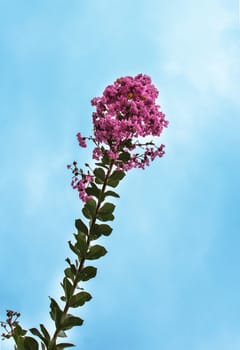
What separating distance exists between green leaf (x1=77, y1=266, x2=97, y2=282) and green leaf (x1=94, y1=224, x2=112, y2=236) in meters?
0.39

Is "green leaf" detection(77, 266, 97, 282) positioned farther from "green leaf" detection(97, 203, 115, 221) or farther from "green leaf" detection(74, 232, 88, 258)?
"green leaf" detection(97, 203, 115, 221)

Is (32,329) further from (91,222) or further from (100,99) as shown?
(100,99)

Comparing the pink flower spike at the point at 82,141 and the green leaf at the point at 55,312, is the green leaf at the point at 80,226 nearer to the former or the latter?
the green leaf at the point at 55,312

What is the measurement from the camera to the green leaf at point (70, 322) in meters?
4.48

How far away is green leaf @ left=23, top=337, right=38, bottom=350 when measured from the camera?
14.2 feet

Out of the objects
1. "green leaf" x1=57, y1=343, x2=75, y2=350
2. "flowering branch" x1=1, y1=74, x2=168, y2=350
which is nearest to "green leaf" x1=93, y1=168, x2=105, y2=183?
"flowering branch" x1=1, y1=74, x2=168, y2=350

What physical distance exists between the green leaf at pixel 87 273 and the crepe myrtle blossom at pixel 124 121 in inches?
33.0

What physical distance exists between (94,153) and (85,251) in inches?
44.5

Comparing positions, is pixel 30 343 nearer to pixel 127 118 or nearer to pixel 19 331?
pixel 19 331

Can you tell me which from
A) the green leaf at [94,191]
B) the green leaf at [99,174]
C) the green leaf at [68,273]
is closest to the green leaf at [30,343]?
the green leaf at [68,273]

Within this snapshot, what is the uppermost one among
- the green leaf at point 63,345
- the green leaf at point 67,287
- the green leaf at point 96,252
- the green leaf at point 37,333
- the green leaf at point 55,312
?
the green leaf at point 96,252

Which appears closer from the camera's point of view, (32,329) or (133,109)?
(32,329)

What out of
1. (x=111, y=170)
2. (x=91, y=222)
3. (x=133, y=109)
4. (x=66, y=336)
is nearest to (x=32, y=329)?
(x=66, y=336)

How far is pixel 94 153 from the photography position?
5.02 metres
